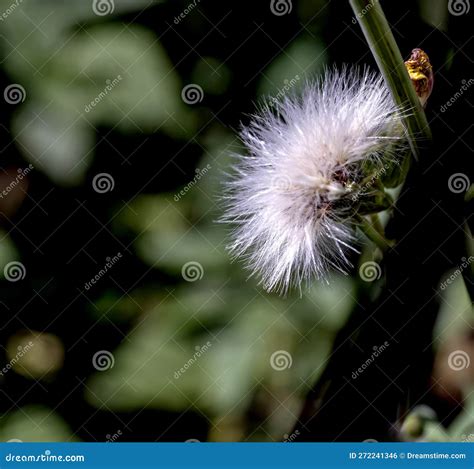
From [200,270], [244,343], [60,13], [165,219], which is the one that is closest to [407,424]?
[244,343]

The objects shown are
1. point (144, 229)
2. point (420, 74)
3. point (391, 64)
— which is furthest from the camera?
point (144, 229)

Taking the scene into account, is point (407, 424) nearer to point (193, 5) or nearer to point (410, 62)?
point (410, 62)

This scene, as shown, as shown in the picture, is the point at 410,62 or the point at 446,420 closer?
the point at 410,62

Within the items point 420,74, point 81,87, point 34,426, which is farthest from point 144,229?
point 420,74

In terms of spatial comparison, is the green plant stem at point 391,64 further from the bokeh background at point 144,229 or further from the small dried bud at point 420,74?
the bokeh background at point 144,229

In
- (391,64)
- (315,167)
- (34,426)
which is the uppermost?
(391,64)

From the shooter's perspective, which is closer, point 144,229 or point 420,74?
point 420,74

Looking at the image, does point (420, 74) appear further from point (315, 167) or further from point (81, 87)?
point (81, 87)

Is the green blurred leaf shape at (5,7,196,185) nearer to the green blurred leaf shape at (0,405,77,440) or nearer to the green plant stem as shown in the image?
the green blurred leaf shape at (0,405,77,440)
